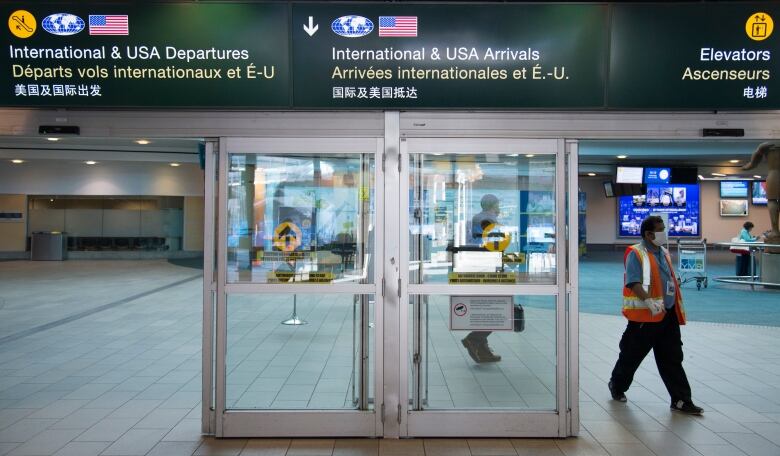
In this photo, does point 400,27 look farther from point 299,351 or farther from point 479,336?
point 299,351

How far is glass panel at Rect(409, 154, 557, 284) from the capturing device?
441 centimetres

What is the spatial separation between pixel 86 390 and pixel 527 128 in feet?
14.6

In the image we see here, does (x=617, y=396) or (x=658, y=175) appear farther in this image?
(x=658, y=175)

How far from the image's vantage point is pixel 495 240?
449 centimetres

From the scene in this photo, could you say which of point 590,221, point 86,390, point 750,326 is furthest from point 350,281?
point 590,221

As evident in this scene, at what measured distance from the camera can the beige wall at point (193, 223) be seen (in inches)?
891

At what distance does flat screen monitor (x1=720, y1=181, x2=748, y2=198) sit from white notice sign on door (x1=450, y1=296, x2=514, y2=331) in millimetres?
25136

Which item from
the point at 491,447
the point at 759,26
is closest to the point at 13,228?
the point at 491,447

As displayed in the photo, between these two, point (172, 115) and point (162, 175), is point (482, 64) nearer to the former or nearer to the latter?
point (172, 115)

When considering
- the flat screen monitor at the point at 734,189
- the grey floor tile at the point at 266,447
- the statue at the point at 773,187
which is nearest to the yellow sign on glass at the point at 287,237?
the grey floor tile at the point at 266,447

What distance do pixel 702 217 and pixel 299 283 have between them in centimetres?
2585

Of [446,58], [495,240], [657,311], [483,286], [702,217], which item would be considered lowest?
[657,311]

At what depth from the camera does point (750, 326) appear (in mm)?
9219

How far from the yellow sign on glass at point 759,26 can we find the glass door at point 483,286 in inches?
56.5
